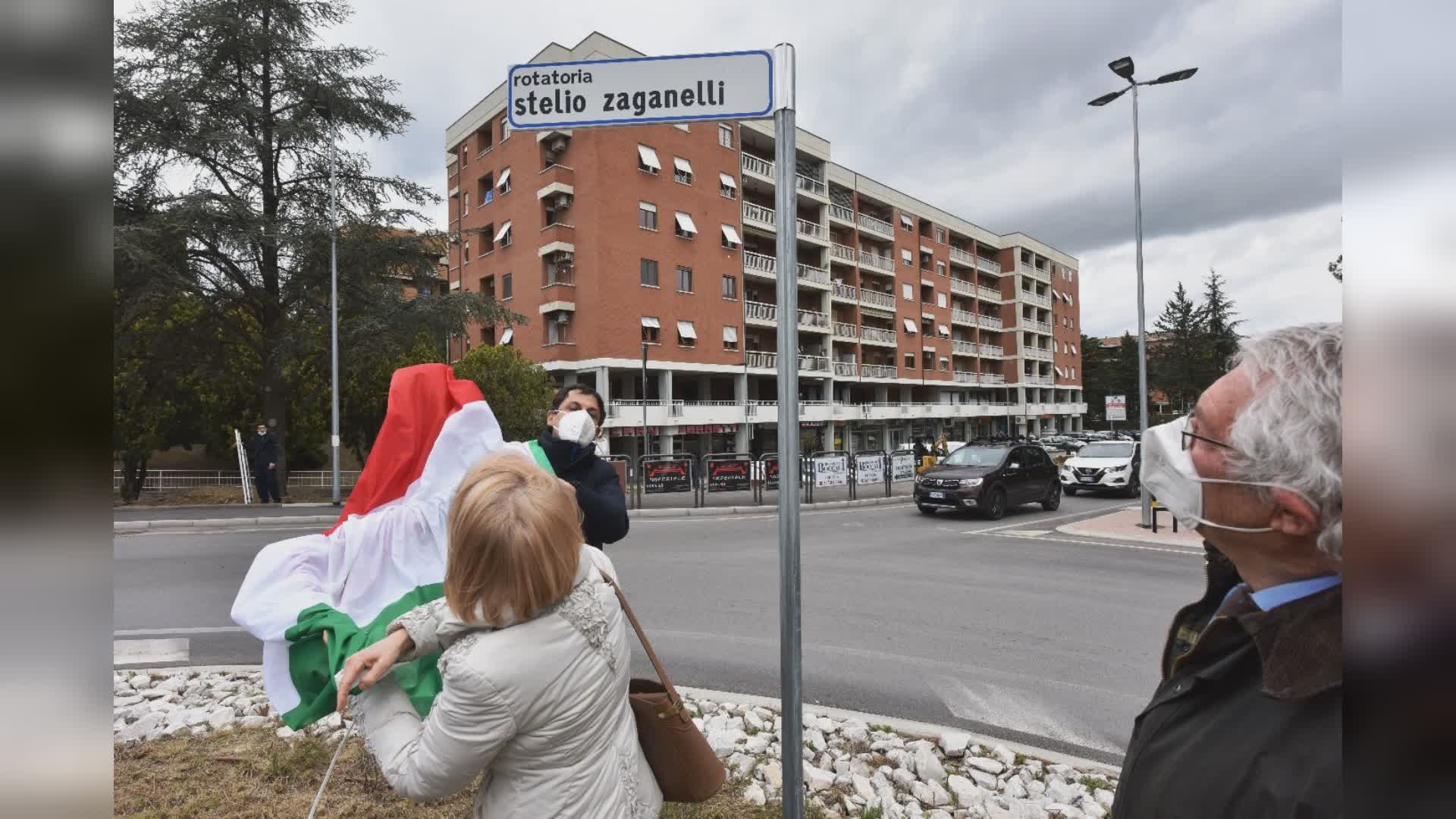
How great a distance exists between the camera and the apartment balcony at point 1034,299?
2427 inches

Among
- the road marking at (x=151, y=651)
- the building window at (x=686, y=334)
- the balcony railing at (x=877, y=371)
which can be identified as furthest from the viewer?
the balcony railing at (x=877, y=371)

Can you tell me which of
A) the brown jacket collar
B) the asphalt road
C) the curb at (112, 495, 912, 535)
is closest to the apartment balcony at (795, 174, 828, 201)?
the curb at (112, 495, 912, 535)

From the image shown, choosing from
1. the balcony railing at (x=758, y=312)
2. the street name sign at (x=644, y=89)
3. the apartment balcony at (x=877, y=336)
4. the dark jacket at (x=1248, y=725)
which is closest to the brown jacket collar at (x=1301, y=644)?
the dark jacket at (x=1248, y=725)

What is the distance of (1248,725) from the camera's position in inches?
39.3

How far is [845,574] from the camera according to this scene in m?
8.67

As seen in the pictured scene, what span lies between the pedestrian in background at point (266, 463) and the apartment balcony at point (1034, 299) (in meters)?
59.0

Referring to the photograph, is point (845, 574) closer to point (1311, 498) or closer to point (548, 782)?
point (548, 782)

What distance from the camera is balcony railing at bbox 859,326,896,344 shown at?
44125 mm

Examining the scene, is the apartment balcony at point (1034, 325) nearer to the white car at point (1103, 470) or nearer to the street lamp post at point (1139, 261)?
the white car at point (1103, 470)

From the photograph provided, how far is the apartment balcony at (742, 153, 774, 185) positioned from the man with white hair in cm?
3543

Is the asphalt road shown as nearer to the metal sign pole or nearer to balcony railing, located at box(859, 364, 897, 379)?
the metal sign pole

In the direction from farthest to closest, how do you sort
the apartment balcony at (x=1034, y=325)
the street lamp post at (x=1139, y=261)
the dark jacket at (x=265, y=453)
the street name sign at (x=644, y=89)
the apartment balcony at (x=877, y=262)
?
the apartment balcony at (x=1034, y=325) < the apartment balcony at (x=877, y=262) < the dark jacket at (x=265, y=453) < the street lamp post at (x=1139, y=261) < the street name sign at (x=644, y=89)

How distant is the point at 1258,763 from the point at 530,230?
32523 mm
